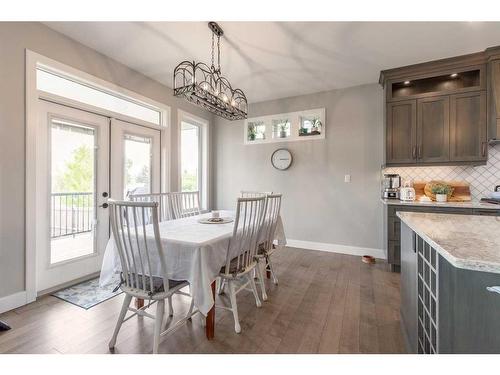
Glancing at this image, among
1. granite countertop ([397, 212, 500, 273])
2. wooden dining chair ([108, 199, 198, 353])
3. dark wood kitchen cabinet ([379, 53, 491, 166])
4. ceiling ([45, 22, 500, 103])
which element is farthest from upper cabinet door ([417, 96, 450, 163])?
wooden dining chair ([108, 199, 198, 353])

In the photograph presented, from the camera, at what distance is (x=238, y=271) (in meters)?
→ 1.89

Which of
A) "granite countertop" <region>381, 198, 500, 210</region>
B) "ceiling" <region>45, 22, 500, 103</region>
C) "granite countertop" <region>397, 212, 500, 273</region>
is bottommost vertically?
"granite countertop" <region>397, 212, 500, 273</region>

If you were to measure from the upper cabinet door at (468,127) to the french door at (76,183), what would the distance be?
4.18 meters

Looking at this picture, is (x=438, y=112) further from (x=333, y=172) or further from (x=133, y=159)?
(x=133, y=159)

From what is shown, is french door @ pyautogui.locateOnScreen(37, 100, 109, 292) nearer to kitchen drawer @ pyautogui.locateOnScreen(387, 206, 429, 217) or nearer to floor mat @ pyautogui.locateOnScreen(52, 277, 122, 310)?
floor mat @ pyautogui.locateOnScreen(52, 277, 122, 310)

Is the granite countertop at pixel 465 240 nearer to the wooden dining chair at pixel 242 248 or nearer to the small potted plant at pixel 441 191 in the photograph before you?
the wooden dining chair at pixel 242 248

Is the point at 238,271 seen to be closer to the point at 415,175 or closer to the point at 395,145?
the point at 395,145

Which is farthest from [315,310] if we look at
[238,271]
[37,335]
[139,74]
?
[139,74]

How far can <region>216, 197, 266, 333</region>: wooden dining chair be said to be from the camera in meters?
1.82

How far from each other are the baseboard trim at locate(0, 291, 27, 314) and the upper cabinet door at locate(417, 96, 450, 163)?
182 inches

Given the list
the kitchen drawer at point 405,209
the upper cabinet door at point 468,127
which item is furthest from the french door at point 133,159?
the upper cabinet door at point 468,127

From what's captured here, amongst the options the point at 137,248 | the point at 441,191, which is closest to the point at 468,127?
the point at 441,191

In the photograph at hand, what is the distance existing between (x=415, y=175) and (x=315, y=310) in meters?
2.52

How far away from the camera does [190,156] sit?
4527mm
